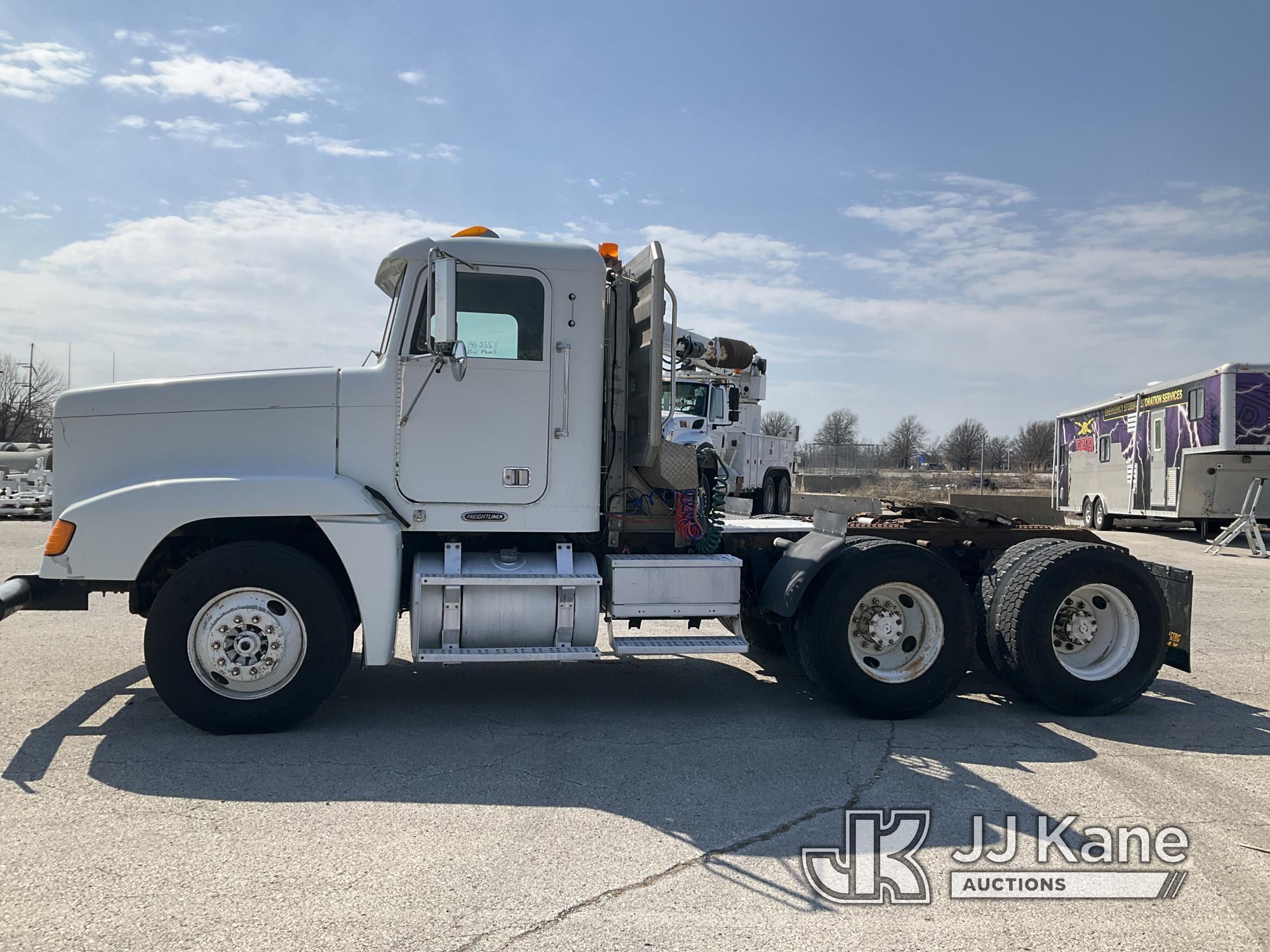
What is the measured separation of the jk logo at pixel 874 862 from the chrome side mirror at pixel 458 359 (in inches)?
126

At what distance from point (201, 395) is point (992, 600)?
532 centimetres

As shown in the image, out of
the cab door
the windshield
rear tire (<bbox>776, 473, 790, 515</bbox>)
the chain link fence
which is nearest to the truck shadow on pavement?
the cab door

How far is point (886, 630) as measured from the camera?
6102 millimetres

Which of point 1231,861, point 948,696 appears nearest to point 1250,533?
point 948,696

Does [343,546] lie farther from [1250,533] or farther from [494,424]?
[1250,533]

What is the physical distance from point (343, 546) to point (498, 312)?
5.67 ft

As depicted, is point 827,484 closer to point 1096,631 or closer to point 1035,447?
point 1096,631

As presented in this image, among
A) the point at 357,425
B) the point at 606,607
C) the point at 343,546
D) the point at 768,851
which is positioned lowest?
the point at 768,851

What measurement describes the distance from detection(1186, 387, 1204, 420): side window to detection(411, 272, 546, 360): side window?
18184 millimetres

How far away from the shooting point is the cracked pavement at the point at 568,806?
330 centimetres

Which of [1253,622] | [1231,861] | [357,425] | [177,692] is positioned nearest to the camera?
[1231,861]

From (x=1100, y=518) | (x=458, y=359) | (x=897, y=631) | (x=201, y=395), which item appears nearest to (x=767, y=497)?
(x=1100, y=518)

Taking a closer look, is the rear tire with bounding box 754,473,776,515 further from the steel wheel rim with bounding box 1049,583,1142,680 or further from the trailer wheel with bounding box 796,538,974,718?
the trailer wheel with bounding box 796,538,974,718

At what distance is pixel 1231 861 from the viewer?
394 centimetres
